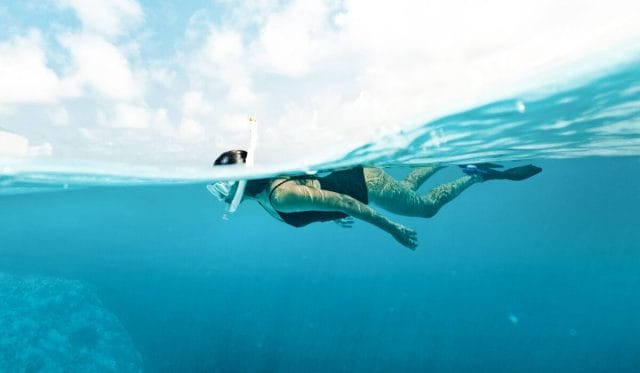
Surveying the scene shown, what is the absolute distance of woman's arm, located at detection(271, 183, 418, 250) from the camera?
483 centimetres

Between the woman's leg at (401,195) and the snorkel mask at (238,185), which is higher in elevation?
the snorkel mask at (238,185)

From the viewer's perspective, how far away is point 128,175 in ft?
45.6

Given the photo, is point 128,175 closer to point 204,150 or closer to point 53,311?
point 204,150

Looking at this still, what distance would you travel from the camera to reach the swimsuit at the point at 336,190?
587 centimetres

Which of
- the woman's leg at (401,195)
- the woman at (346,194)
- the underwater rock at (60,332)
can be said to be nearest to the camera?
the woman at (346,194)

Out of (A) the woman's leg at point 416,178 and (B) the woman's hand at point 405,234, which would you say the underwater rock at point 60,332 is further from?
(B) the woman's hand at point 405,234

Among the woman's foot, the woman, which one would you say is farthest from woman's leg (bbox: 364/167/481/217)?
the woman's foot

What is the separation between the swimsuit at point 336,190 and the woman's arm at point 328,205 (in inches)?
25.0

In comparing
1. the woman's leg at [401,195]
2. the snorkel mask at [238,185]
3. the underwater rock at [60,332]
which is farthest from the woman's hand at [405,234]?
the underwater rock at [60,332]

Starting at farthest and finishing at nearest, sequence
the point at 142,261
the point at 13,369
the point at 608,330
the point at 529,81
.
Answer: the point at 142,261 < the point at 608,330 < the point at 13,369 < the point at 529,81

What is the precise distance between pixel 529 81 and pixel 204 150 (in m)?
12.7

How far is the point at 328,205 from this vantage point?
517 cm

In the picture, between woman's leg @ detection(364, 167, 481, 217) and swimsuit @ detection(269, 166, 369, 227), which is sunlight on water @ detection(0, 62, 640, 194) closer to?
swimsuit @ detection(269, 166, 369, 227)

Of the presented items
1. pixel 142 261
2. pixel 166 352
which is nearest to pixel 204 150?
pixel 166 352
